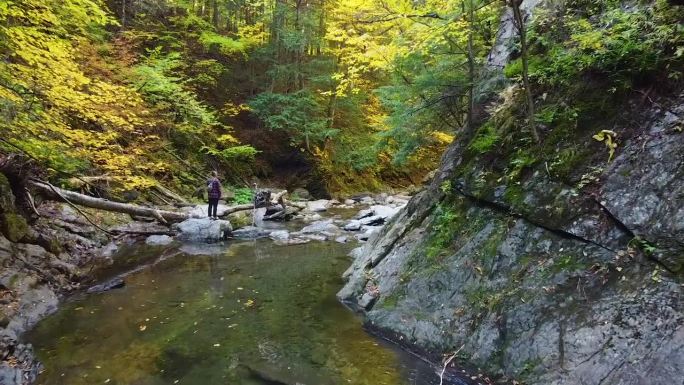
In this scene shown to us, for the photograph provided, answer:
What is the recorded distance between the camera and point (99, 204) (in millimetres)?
11531

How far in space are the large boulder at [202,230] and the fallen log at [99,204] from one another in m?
0.67

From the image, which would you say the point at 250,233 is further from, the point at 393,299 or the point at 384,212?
the point at 393,299

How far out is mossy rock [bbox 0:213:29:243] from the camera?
7.82m

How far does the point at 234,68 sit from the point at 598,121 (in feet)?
71.0

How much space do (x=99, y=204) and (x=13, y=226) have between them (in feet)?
11.8

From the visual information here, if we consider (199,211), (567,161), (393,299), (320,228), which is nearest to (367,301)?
(393,299)

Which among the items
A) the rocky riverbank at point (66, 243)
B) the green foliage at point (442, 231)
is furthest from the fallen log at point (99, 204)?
the green foliage at point (442, 231)

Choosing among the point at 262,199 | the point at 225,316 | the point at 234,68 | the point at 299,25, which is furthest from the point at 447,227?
the point at 234,68

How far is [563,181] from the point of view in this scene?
5430 millimetres

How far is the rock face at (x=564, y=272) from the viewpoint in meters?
3.91

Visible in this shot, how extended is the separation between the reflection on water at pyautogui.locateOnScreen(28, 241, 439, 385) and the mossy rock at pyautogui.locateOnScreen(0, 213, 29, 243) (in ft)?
6.17

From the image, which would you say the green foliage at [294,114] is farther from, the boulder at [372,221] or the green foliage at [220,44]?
the boulder at [372,221]

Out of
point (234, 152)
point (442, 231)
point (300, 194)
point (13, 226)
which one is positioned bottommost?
point (300, 194)

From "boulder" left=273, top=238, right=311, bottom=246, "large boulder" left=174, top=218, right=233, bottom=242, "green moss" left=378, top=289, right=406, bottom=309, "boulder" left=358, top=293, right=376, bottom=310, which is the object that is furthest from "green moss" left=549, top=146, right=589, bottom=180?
"large boulder" left=174, top=218, right=233, bottom=242
